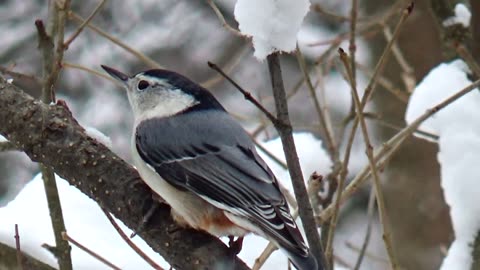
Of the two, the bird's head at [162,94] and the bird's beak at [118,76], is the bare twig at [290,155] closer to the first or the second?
the bird's head at [162,94]

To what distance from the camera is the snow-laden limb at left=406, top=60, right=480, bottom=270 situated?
2.91m

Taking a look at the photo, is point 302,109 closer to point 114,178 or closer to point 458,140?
point 458,140

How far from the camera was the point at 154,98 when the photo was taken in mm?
3207

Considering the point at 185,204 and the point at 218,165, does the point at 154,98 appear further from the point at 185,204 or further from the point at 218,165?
the point at 185,204

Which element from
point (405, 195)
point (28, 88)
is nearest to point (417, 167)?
point (405, 195)

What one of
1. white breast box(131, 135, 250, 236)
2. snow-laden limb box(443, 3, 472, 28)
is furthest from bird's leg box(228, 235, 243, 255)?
snow-laden limb box(443, 3, 472, 28)

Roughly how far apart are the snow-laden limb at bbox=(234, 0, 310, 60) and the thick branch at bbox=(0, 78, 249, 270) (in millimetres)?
→ 637

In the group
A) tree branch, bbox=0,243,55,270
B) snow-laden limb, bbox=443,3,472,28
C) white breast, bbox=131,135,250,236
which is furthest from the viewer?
snow-laden limb, bbox=443,3,472,28

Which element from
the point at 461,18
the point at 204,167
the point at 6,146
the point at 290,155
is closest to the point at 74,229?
the point at 6,146

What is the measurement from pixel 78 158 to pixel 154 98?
0.77 m

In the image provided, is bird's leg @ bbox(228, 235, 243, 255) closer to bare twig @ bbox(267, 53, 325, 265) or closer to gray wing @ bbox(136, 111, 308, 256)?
gray wing @ bbox(136, 111, 308, 256)

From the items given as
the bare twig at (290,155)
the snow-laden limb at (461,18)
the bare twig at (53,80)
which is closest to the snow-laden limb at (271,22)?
the bare twig at (290,155)

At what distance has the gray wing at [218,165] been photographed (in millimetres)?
2428

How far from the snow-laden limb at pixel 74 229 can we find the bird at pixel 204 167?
0.32 metres
